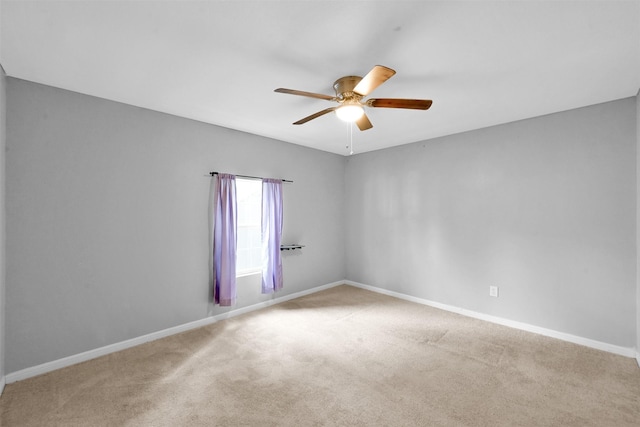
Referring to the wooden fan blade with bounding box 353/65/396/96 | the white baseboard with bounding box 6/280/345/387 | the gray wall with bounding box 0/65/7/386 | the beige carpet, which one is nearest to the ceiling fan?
the wooden fan blade with bounding box 353/65/396/96

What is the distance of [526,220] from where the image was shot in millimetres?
3342

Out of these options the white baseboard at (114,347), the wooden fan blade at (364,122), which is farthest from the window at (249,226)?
the wooden fan blade at (364,122)

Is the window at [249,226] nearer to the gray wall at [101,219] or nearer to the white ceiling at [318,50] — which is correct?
the gray wall at [101,219]

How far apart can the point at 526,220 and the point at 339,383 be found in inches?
112

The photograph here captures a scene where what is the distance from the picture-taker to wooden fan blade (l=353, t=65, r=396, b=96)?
5.63 feet

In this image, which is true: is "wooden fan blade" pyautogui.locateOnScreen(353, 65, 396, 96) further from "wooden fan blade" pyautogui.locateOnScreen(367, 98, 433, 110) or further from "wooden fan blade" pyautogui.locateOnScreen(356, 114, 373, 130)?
"wooden fan blade" pyautogui.locateOnScreen(356, 114, 373, 130)

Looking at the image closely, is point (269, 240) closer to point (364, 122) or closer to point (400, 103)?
point (364, 122)

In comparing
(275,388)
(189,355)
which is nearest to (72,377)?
(189,355)

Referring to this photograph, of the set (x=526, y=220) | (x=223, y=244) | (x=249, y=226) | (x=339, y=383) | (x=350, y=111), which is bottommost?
(x=339, y=383)

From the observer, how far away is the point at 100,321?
107 inches

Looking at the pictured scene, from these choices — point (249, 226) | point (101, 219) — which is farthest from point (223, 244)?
point (101, 219)

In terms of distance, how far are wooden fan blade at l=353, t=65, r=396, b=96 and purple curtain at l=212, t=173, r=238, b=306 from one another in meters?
2.20

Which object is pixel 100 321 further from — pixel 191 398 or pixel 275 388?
pixel 275 388

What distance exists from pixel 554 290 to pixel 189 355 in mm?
3965
